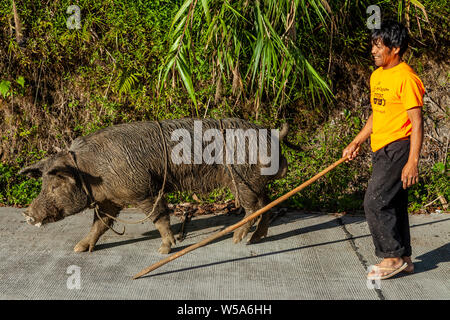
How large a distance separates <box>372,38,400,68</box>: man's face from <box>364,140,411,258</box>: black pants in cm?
57

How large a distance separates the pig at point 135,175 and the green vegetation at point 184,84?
1202 millimetres

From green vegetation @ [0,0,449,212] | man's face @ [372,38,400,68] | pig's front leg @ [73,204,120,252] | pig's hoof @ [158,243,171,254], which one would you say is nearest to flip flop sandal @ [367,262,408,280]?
man's face @ [372,38,400,68]

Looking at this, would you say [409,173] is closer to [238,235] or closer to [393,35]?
[393,35]

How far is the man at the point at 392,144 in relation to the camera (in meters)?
3.50

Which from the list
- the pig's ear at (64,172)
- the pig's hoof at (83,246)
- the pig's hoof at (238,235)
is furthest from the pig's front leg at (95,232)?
the pig's hoof at (238,235)

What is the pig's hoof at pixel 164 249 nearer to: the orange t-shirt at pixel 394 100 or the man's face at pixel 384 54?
the orange t-shirt at pixel 394 100

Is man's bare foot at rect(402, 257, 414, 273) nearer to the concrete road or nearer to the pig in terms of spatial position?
the concrete road

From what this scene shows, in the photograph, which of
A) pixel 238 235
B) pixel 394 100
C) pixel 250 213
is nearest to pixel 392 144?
pixel 394 100

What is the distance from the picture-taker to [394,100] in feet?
11.7

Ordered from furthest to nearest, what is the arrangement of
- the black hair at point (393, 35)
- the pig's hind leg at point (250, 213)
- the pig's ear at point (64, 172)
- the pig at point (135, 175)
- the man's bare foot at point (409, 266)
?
1. the pig's hind leg at point (250, 213)
2. the pig at point (135, 175)
3. the pig's ear at point (64, 172)
4. the man's bare foot at point (409, 266)
5. the black hair at point (393, 35)

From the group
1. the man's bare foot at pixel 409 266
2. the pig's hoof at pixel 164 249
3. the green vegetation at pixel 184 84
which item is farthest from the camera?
the green vegetation at pixel 184 84

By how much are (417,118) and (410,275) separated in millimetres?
1212

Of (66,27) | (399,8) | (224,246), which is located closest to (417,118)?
(224,246)
